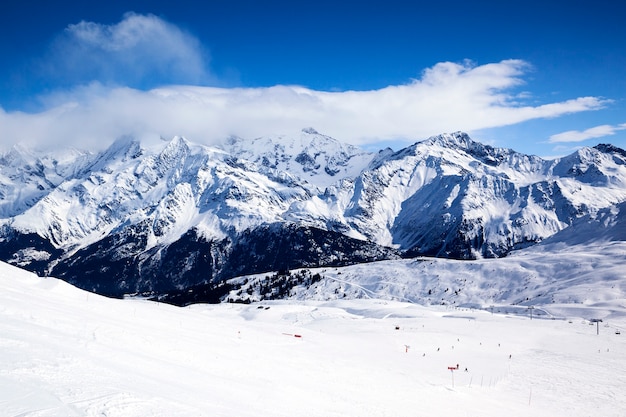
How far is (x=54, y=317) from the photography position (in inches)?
903

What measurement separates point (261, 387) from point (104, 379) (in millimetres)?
7090

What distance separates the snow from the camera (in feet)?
46.9

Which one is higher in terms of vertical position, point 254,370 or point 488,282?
point 488,282

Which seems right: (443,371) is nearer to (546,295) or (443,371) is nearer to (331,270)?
(546,295)

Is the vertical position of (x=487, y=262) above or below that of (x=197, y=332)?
above

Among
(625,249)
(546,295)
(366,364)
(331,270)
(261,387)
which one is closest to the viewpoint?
(261,387)

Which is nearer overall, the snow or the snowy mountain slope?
the snow

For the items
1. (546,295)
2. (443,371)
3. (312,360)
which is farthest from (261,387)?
(546,295)

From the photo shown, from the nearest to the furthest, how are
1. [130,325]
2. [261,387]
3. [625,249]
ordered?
[261,387]
[130,325]
[625,249]

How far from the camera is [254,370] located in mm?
23422

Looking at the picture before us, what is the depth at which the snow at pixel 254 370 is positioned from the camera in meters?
14.3

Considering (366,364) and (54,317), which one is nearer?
(54,317)

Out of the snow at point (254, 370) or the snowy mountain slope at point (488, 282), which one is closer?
the snow at point (254, 370)

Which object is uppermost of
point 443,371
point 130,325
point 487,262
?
point 487,262
